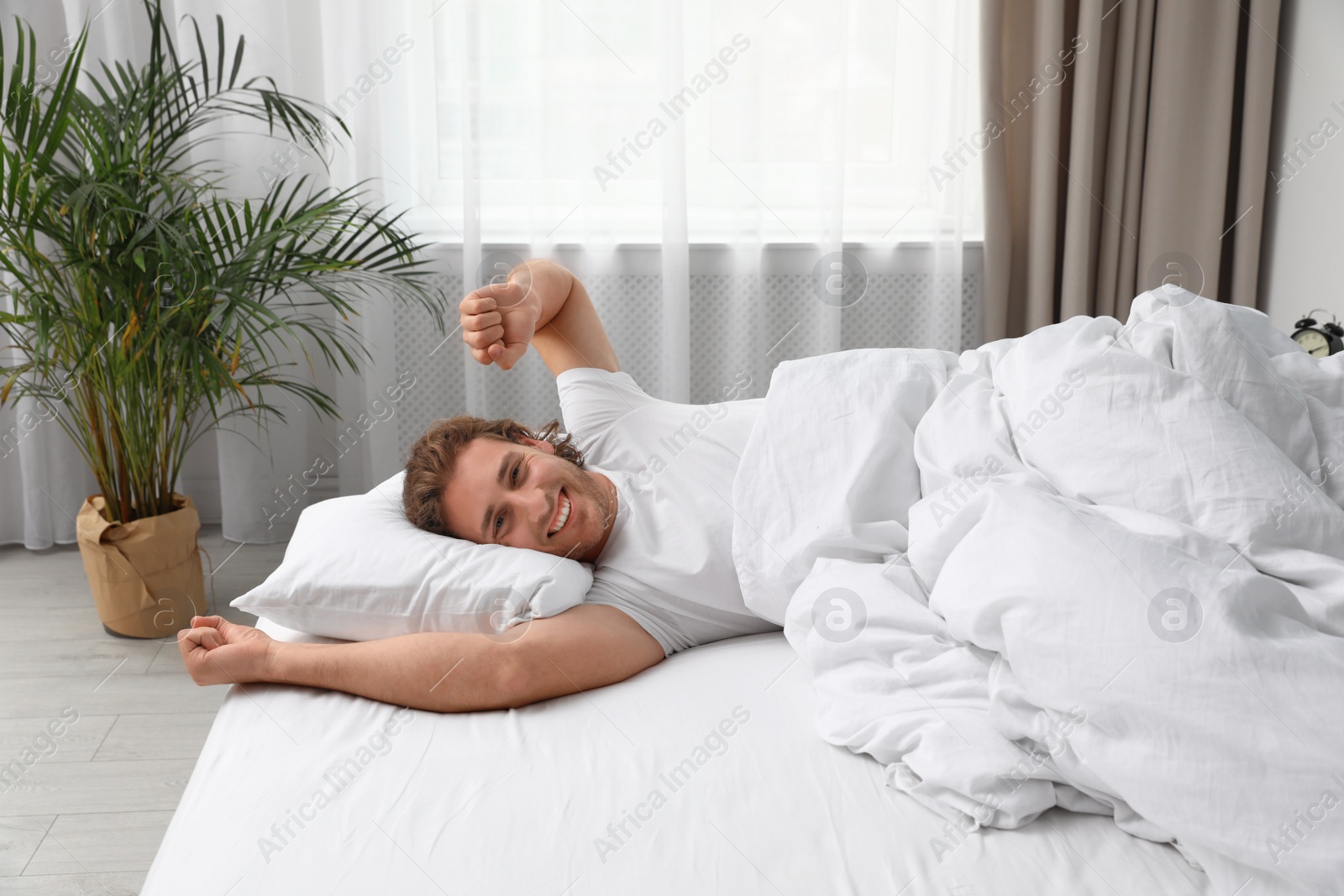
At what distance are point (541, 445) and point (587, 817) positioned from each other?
0.70 m

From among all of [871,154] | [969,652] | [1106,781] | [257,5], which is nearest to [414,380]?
[257,5]

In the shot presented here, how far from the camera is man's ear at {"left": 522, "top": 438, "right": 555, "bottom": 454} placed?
1459mm

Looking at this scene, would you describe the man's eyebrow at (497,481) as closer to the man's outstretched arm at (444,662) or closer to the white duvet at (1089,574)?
the man's outstretched arm at (444,662)

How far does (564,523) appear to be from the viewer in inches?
51.3

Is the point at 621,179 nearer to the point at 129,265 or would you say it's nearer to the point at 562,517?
the point at 129,265

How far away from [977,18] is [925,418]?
1.74 m

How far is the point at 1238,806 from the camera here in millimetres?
715

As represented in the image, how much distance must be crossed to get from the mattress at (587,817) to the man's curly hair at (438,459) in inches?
13.3

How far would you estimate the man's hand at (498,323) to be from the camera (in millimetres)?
1366

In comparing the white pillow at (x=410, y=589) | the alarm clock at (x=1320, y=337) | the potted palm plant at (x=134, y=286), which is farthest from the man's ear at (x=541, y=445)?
the alarm clock at (x=1320, y=337)

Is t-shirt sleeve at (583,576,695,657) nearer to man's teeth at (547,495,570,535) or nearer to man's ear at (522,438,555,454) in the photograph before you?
man's teeth at (547,495,570,535)

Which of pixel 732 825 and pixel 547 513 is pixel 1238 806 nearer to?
pixel 732 825

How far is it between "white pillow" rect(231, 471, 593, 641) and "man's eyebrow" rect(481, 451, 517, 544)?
0.07 meters

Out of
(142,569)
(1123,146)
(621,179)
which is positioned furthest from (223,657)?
(1123,146)
